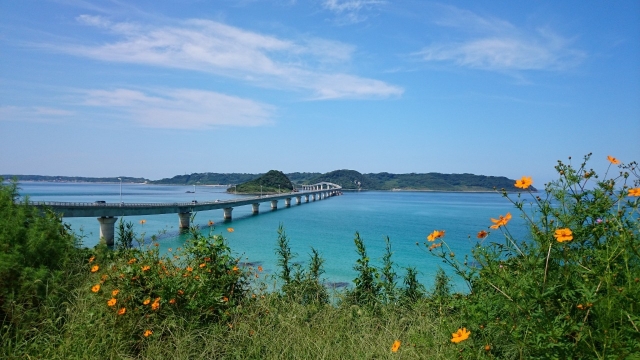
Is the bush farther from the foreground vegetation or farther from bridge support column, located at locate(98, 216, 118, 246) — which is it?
bridge support column, located at locate(98, 216, 118, 246)

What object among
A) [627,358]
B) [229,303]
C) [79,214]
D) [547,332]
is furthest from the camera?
[79,214]

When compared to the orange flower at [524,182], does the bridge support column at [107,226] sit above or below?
below

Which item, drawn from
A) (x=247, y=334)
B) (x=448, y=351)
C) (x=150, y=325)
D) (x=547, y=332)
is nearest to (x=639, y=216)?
(x=547, y=332)

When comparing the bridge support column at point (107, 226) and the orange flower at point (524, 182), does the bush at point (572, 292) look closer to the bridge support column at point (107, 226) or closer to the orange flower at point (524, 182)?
the orange flower at point (524, 182)

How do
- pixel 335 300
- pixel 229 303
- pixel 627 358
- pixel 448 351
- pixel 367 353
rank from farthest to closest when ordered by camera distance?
pixel 335 300 < pixel 229 303 < pixel 367 353 < pixel 448 351 < pixel 627 358

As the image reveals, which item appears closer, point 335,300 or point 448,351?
point 448,351

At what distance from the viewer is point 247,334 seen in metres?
3.86

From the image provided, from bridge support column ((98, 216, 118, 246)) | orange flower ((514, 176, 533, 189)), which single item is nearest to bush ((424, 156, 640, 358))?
orange flower ((514, 176, 533, 189))

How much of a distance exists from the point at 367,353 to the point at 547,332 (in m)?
1.44

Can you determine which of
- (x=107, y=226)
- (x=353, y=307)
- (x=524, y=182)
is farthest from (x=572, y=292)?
(x=107, y=226)

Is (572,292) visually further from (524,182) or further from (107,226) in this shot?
(107,226)

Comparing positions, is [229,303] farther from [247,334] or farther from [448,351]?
[448,351]

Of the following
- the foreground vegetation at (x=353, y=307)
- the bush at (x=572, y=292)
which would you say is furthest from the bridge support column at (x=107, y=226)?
the bush at (x=572, y=292)

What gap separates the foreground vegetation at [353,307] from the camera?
249 cm
